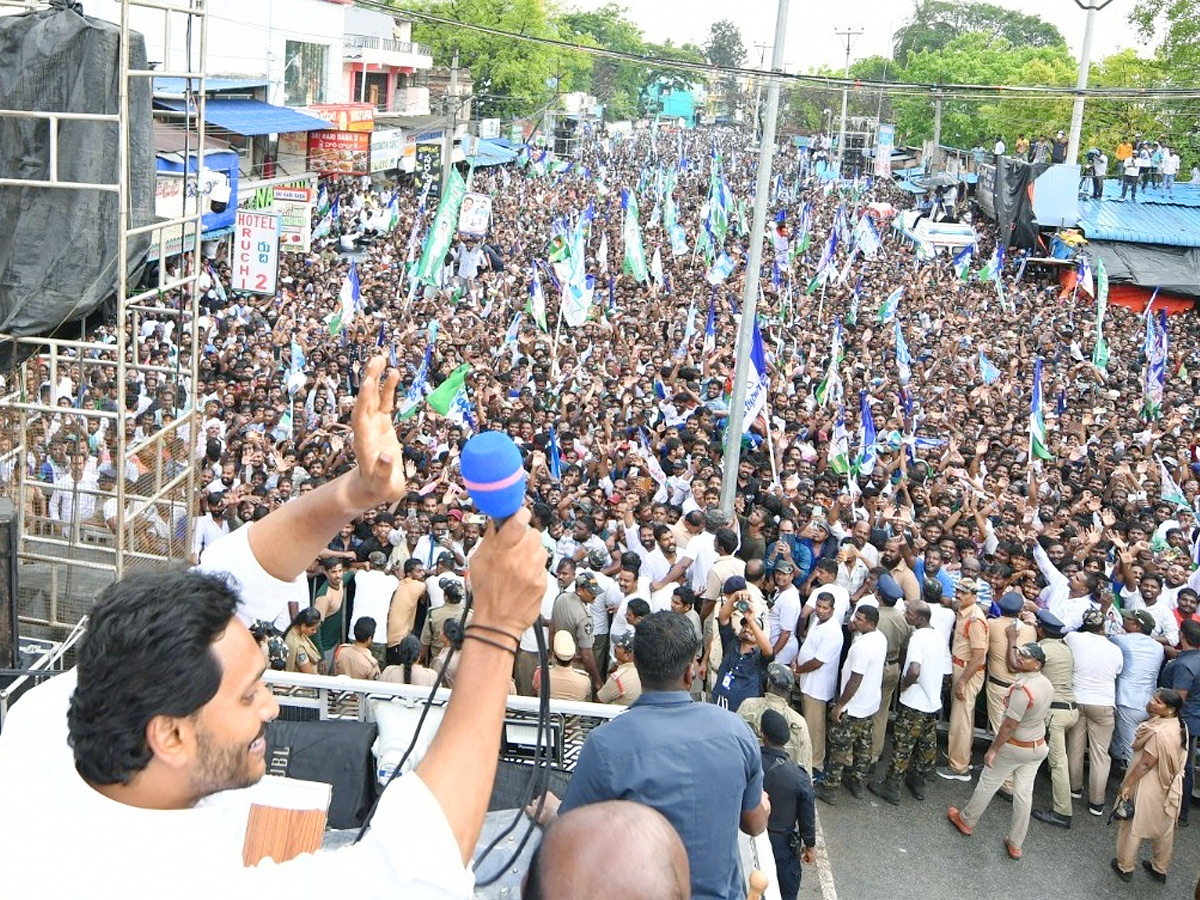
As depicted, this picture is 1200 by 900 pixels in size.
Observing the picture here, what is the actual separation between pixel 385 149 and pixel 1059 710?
92.3 feet

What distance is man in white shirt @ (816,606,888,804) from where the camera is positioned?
6816mm

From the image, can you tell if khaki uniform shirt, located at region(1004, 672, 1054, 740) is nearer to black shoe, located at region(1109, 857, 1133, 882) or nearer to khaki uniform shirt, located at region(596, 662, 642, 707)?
black shoe, located at region(1109, 857, 1133, 882)

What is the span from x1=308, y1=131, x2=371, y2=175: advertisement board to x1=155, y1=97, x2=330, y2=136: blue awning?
0.71 m

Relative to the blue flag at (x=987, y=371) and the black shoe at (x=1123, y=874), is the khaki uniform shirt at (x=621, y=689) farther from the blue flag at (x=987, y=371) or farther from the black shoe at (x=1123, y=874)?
the blue flag at (x=987, y=371)

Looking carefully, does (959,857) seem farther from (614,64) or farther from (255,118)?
(614,64)

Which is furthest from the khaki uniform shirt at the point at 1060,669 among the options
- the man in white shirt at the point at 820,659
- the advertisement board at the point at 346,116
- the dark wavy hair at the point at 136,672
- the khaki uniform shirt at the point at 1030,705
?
the advertisement board at the point at 346,116

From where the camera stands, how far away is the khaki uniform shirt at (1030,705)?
21.0ft

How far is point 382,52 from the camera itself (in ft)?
140

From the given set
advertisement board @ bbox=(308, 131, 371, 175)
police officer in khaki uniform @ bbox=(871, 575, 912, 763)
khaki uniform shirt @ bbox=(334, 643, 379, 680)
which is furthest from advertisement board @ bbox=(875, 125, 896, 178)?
khaki uniform shirt @ bbox=(334, 643, 379, 680)

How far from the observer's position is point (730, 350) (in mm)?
15672

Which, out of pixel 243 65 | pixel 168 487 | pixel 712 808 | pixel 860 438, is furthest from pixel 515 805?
pixel 243 65

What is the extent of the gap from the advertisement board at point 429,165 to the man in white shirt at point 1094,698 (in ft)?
100

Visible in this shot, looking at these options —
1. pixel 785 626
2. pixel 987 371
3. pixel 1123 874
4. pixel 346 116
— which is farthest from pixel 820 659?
pixel 346 116

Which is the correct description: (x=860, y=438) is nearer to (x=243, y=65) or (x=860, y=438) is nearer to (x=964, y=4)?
(x=243, y=65)
